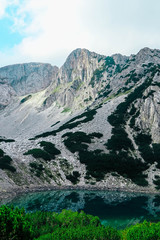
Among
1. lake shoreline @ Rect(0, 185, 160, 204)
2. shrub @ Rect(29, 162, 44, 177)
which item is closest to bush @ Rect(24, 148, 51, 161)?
shrub @ Rect(29, 162, 44, 177)

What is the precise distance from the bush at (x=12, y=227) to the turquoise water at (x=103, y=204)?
19.5 metres

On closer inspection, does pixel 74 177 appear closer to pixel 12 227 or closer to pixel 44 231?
pixel 44 231

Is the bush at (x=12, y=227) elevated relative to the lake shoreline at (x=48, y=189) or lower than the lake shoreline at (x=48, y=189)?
elevated

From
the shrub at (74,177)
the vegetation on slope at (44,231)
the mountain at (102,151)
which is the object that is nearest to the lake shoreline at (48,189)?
the mountain at (102,151)

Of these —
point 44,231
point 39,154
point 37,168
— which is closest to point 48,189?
point 37,168

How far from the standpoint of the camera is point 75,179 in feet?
201

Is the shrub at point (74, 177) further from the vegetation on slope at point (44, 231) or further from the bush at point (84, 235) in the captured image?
the bush at point (84, 235)

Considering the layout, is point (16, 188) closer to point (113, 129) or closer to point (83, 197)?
point (83, 197)

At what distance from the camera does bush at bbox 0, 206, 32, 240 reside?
13.2 meters

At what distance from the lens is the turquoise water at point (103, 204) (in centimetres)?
3434

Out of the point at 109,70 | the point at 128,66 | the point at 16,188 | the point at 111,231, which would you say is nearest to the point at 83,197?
the point at 16,188

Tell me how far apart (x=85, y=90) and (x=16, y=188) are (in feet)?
444

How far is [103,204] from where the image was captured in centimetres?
4269

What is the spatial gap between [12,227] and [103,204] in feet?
106
